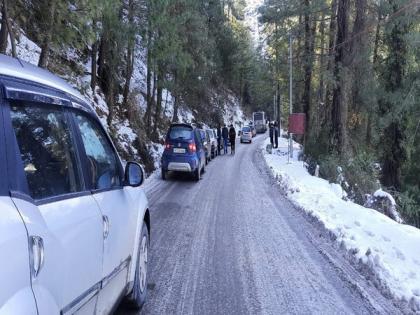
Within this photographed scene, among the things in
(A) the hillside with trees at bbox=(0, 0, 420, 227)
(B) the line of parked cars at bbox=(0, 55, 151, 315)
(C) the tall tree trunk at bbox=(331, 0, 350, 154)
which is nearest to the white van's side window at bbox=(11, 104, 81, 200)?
(B) the line of parked cars at bbox=(0, 55, 151, 315)

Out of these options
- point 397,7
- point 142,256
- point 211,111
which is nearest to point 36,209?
point 142,256

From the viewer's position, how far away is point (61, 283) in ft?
8.14

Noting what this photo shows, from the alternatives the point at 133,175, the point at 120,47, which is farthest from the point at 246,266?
the point at 120,47

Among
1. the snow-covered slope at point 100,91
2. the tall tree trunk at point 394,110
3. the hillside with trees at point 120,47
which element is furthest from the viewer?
the tall tree trunk at point 394,110

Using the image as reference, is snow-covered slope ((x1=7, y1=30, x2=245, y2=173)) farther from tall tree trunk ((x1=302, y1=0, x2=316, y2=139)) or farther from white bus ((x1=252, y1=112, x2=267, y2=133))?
white bus ((x1=252, y1=112, x2=267, y2=133))

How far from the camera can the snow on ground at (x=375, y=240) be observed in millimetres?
5902

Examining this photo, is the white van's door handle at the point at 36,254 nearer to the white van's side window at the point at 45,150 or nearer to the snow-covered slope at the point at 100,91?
the white van's side window at the point at 45,150

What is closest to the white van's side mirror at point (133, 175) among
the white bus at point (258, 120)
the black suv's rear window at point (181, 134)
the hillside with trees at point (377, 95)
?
the black suv's rear window at point (181, 134)

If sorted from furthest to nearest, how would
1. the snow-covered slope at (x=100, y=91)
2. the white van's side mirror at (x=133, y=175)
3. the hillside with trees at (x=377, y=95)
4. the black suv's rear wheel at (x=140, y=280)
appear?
the hillside with trees at (x=377, y=95) → the snow-covered slope at (x=100, y=91) → the black suv's rear wheel at (x=140, y=280) → the white van's side mirror at (x=133, y=175)

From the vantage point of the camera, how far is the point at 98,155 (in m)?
3.88

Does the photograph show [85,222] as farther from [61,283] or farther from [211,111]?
[211,111]

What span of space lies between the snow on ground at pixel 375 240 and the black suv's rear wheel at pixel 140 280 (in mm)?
2900

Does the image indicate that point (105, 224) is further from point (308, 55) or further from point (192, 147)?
point (308, 55)

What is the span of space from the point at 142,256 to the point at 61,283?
8.59 ft
